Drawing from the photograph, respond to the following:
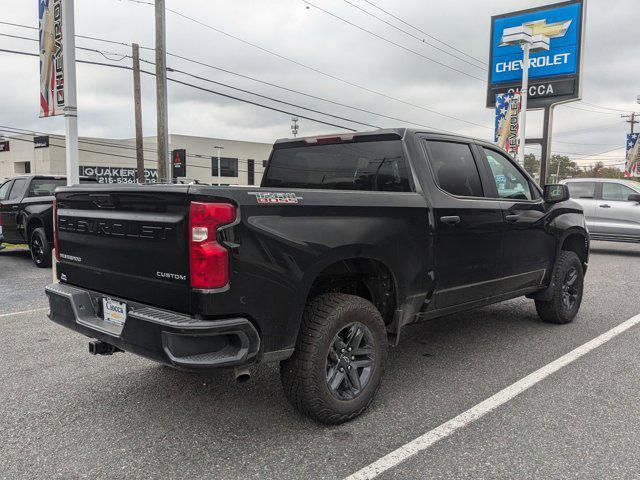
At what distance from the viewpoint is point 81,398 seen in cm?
375

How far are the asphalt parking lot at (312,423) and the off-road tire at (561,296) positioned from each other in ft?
1.27

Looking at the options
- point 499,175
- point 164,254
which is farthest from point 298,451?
point 499,175

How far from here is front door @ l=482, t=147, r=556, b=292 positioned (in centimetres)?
468

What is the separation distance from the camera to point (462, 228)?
4094mm

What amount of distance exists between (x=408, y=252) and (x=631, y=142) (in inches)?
1950

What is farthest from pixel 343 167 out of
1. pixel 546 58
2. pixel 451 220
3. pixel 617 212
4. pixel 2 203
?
pixel 546 58

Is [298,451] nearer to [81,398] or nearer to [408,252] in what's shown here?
[408,252]

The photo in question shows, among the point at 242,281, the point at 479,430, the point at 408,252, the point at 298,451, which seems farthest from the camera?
the point at 408,252

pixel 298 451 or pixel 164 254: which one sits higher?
pixel 164 254

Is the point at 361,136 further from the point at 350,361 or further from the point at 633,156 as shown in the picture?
the point at 633,156

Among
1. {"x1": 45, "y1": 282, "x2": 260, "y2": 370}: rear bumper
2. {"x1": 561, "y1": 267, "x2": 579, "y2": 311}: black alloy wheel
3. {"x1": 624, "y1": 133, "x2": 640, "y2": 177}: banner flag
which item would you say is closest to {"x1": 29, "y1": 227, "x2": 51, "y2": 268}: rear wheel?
{"x1": 45, "y1": 282, "x2": 260, "y2": 370}: rear bumper

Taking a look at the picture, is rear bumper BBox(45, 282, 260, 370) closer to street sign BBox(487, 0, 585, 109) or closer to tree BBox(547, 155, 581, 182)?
street sign BBox(487, 0, 585, 109)

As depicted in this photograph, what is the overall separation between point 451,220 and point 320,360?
156cm

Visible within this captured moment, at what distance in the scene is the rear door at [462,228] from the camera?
396cm
